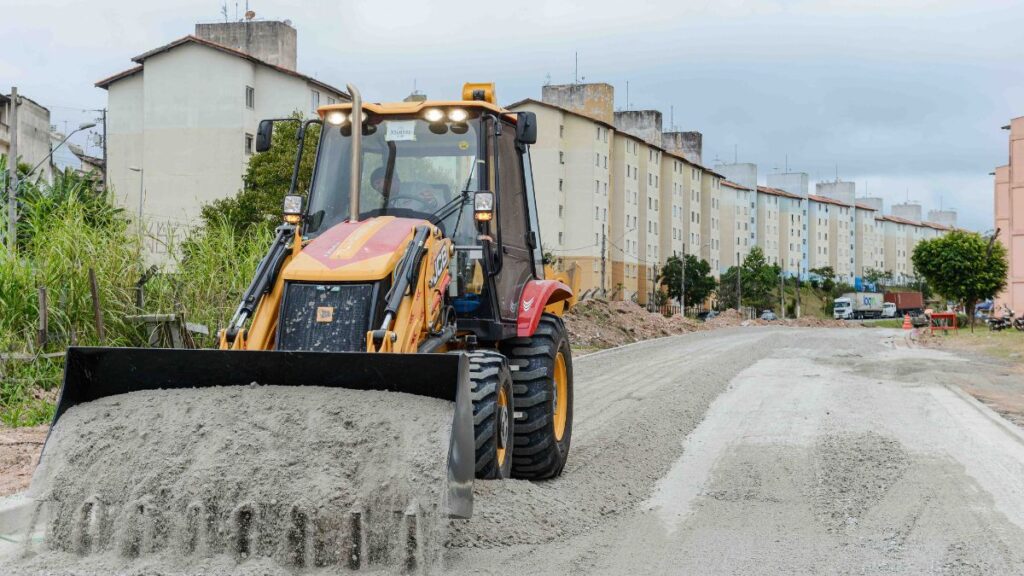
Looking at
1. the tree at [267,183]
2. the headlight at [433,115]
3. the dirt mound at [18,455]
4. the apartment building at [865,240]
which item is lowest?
the dirt mound at [18,455]

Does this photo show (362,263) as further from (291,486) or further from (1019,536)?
(1019,536)

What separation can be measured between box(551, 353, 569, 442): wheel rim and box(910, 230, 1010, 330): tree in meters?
56.2

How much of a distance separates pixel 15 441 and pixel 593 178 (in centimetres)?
6850

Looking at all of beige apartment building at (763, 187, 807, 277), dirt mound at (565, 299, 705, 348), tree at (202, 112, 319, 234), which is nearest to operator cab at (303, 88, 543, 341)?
dirt mound at (565, 299, 705, 348)

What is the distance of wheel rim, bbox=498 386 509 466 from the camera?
662cm

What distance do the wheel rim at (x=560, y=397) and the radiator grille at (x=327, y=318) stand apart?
2504 millimetres

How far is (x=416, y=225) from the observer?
23.2ft

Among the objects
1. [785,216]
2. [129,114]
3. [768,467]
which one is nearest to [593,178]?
[129,114]

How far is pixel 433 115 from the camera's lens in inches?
306

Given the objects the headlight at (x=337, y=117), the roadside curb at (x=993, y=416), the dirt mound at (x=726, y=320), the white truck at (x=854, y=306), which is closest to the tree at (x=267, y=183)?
the roadside curb at (x=993, y=416)

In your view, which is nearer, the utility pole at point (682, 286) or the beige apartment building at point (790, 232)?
the utility pole at point (682, 286)

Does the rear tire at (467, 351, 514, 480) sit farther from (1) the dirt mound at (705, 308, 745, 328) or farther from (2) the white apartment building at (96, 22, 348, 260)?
(1) the dirt mound at (705, 308, 745, 328)

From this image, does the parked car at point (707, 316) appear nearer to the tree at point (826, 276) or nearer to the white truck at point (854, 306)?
the white truck at point (854, 306)

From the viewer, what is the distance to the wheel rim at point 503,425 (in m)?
6.62
